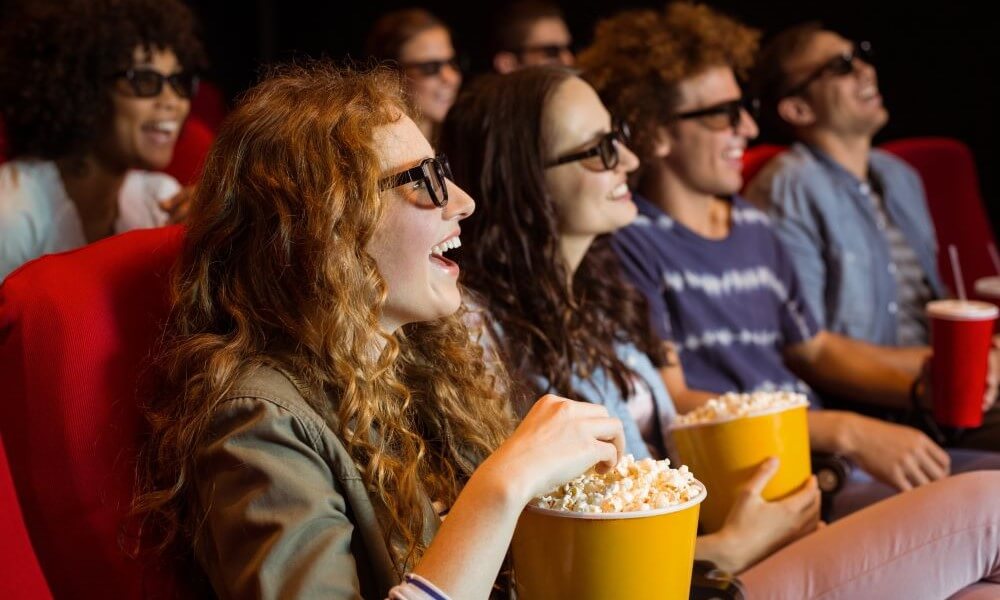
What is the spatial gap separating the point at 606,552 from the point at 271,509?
13.4 inches

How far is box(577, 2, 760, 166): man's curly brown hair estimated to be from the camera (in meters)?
2.44

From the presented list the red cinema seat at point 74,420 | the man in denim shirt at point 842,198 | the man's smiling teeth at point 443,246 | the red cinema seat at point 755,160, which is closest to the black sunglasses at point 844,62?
the man in denim shirt at point 842,198

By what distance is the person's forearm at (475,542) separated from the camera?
1052 mm

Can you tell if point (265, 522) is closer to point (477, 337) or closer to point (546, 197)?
point (477, 337)

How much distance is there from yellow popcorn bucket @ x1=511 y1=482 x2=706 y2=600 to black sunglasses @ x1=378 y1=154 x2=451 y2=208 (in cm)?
38

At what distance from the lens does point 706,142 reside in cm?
241

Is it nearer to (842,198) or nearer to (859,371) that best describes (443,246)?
(859,371)

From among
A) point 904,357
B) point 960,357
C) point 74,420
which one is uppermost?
point 74,420

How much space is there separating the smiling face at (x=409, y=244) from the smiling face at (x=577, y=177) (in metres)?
0.61

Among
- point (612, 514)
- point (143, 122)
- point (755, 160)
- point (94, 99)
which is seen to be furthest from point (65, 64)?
point (612, 514)

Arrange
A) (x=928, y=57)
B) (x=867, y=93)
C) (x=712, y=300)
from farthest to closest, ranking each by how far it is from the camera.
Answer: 1. (x=928, y=57)
2. (x=867, y=93)
3. (x=712, y=300)

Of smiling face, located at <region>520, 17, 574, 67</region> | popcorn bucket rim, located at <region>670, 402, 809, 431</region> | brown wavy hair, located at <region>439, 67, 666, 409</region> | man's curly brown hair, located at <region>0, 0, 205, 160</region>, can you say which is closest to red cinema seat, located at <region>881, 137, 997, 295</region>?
smiling face, located at <region>520, 17, 574, 67</region>

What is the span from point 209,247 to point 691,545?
0.63m

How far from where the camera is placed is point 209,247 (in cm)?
126
